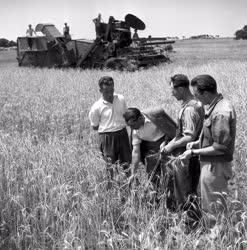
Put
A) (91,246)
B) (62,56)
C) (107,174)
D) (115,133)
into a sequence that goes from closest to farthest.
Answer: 1. (91,246)
2. (107,174)
3. (115,133)
4. (62,56)

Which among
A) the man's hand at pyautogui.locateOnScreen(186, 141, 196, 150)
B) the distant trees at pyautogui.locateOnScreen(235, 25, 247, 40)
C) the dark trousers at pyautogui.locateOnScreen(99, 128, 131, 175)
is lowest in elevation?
the dark trousers at pyautogui.locateOnScreen(99, 128, 131, 175)

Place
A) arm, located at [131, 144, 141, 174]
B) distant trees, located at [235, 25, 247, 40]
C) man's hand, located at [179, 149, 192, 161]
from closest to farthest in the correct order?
1. man's hand, located at [179, 149, 192, 161]
2. arm, located at [131, 144, 141, 174]
3. distant trees, located at [235, 25, 247, 40]

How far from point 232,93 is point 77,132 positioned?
3.34 metres

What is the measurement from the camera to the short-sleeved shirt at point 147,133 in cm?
396

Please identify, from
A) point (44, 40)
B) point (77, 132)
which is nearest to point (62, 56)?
point (44, 40)

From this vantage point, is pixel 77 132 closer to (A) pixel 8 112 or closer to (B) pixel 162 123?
(A) pixel 8 112

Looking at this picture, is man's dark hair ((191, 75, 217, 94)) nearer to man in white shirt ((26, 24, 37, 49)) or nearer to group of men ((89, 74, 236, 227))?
group of men ((89, 74, 236, 227))

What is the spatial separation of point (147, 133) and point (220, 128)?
1.04 metres

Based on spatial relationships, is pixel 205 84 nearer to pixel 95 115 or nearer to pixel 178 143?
pixel 178 143

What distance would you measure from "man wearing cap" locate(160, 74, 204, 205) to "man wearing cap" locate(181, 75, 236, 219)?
0.21 metres

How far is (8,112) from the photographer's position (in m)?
8.30

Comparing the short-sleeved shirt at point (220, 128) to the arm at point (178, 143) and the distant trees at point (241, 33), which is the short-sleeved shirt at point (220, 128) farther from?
the distant trees at point (241, 33)

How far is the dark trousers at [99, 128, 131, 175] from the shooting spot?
4547 mm

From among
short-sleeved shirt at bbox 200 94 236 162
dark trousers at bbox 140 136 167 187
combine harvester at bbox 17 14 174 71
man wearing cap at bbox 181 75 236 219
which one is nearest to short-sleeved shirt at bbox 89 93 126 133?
dark trousers at bbox 140 136 167 187
